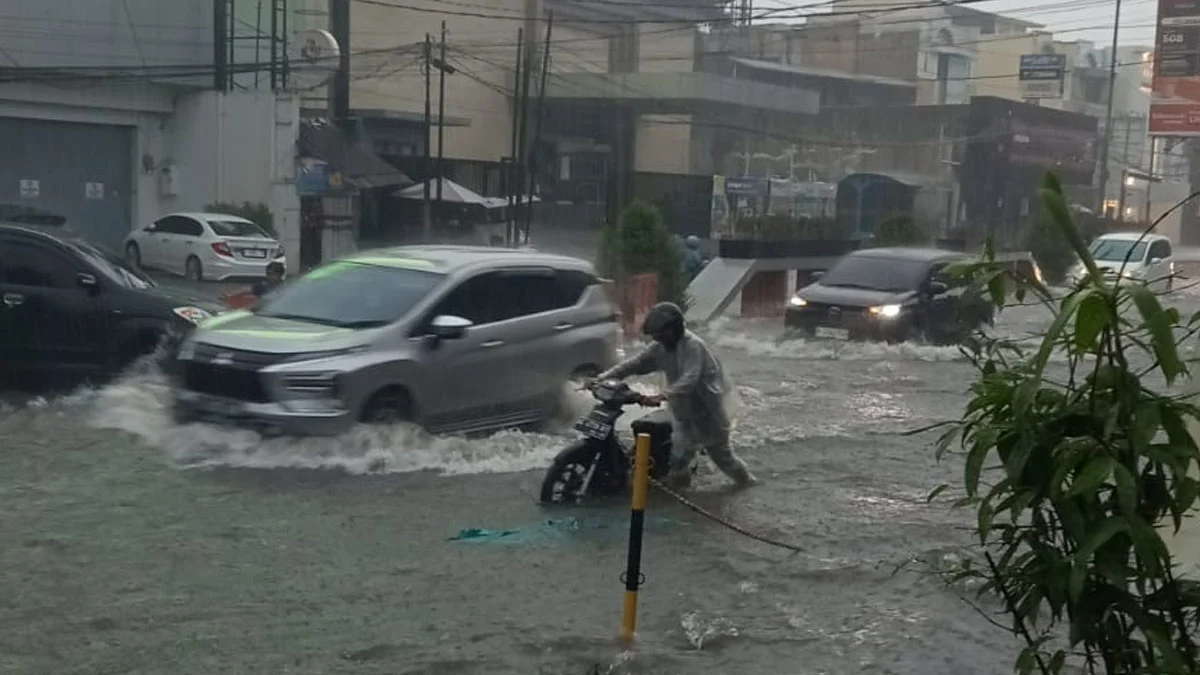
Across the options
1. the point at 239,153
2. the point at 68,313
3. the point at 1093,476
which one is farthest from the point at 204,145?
the point at 1093,476

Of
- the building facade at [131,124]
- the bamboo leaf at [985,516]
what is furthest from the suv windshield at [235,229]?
the bamboo leaf at [985,516]

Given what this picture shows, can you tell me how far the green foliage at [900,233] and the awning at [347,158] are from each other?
12.3 meters

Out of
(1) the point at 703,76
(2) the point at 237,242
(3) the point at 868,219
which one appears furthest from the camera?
(3) the point at 868,219

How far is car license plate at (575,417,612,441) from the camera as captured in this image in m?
9.84

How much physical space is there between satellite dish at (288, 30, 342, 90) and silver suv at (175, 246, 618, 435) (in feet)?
68.1

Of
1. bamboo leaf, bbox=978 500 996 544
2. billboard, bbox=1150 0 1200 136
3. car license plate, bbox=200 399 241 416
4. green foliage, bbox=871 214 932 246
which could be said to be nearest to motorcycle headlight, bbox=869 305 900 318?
car license plate, bbox=200 399 241 416

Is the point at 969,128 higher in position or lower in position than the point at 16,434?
higher

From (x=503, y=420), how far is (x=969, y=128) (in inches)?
1861

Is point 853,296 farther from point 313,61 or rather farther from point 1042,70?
point 1042,70

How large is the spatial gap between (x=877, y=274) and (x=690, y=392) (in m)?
11.9

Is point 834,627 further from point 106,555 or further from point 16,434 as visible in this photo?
point 16,434

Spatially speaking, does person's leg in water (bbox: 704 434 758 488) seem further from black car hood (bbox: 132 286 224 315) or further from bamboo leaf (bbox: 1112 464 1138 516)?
bamboo leaf (bbox: 1112 464 1138 516)

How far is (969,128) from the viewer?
56.5 meters

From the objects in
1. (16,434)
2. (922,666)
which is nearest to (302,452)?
(16,434)
